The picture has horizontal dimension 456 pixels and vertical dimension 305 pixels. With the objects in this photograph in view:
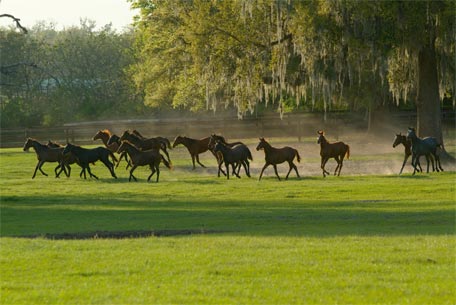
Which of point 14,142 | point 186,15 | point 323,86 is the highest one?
point 186,15

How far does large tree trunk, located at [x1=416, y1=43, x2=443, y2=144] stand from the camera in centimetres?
3691

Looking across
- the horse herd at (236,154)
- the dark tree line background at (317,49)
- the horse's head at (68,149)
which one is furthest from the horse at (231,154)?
the horse's head at (68,149)

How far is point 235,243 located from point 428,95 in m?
23.1

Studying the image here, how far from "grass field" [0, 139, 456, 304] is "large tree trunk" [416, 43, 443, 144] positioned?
6447 millimetres

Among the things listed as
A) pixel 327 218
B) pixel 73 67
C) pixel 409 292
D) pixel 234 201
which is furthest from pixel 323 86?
pixel 73 67

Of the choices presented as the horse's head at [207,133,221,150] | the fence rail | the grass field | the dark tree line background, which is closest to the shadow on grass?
the grass field

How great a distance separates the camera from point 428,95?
37312 mm

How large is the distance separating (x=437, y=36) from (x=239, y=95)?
28.6 feet

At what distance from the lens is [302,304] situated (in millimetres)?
10320

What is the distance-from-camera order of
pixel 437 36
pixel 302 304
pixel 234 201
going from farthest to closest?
pixel 437 36, pixel 234 201, pixel 302 304

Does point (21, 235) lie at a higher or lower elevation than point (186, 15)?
lower

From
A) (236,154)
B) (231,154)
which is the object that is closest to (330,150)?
(236,154)

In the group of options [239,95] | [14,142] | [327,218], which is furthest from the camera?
[14,142]

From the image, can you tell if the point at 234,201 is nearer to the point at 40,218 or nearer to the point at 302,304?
the point at 40,218
